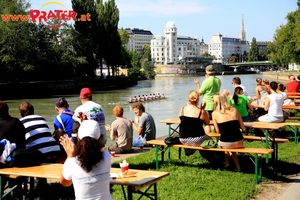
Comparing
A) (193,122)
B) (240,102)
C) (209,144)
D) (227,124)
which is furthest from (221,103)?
(240,102)

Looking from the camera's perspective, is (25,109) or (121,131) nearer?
(25,109)

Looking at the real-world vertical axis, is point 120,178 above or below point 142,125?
above

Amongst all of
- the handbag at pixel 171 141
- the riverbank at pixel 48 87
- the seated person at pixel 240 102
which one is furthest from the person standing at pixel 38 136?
the riverbank at pixel 48 87

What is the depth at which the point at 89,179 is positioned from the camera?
394cm

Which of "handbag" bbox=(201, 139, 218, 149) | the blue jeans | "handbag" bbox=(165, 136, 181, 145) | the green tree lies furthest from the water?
"handbag" bbox=(201, 139, 218, 149)

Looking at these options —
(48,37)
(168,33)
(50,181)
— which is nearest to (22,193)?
(50,181)

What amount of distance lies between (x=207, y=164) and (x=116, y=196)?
8.25 feet

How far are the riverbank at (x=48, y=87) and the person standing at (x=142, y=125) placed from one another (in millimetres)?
38927

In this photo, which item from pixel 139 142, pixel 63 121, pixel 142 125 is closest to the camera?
pixel 63 121

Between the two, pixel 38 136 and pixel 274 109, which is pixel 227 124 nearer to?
pixel 38 136

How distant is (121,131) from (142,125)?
A: 875 millimetres

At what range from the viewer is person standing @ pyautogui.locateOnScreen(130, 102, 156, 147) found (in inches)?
395

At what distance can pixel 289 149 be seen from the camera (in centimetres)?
921

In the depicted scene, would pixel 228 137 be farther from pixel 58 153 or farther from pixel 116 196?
pixel 58 153
